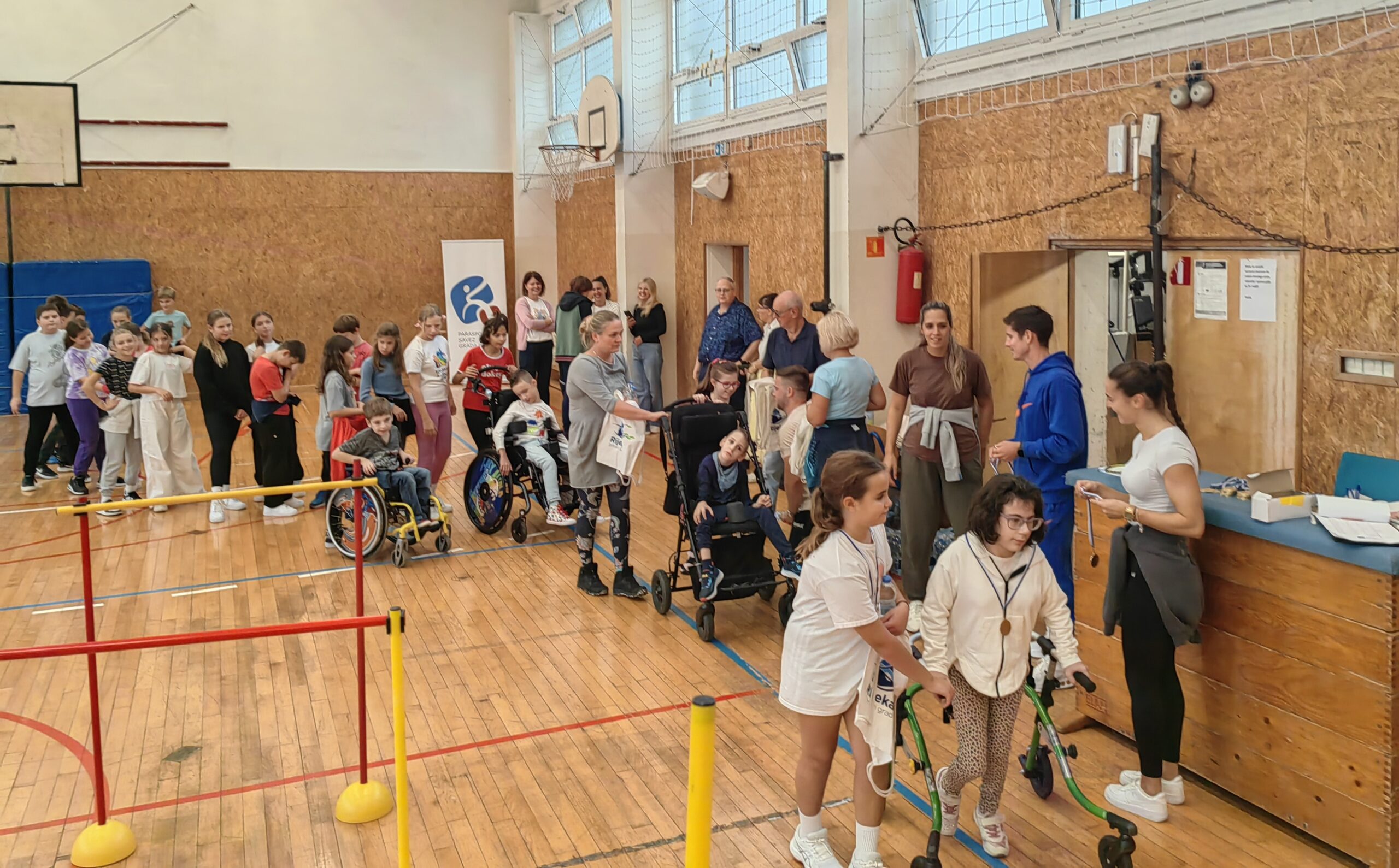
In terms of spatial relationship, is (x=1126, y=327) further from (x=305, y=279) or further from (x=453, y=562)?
(x=305, y=279)

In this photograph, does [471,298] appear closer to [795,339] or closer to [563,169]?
[563,169]

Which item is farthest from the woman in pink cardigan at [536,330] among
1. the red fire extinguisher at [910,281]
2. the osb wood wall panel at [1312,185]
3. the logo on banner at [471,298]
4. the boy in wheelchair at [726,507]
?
the osb wood wall panel at [1312,185]

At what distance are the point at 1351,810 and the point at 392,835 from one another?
10.6 feet

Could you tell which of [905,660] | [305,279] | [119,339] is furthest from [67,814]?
[305,279]

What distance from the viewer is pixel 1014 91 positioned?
7.16 meters

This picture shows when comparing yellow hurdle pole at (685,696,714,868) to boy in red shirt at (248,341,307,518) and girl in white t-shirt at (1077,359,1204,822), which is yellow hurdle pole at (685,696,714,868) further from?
boy in red shirt at (248,341,307,518)

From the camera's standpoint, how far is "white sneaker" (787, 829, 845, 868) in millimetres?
3633

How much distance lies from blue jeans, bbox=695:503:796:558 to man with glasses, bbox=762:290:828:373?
1.95 metres

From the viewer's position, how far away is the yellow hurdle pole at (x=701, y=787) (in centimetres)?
237

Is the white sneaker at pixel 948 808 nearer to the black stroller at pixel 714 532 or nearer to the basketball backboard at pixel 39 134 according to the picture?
the black stroller at pixel 714 532

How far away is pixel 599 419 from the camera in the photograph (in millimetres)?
6379

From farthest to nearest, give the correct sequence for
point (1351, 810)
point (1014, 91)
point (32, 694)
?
point (1014, 91) → point (32, 694) → point (1351, 810)

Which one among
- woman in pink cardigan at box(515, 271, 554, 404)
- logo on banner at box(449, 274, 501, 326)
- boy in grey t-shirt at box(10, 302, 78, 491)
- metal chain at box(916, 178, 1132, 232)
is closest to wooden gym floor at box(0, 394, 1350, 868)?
boy in grey t-shirt at box(10, 302, 78, 491)

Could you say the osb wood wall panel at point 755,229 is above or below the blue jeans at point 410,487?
above
